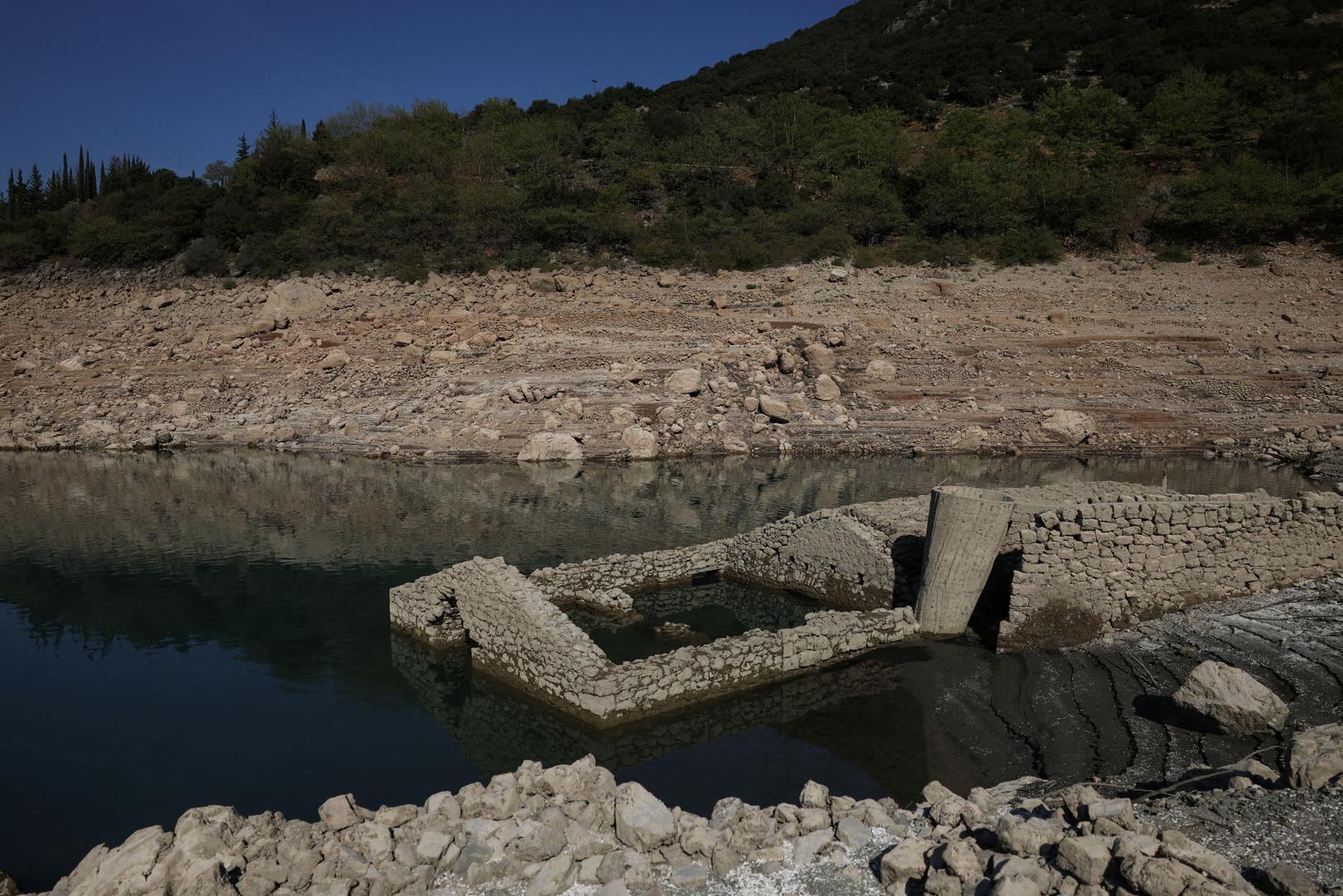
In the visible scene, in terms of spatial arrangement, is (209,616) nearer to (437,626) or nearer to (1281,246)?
(437,626)

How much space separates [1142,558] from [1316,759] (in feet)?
19.5

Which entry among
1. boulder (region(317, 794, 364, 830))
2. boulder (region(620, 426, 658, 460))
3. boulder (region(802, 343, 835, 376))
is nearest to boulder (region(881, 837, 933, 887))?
boulder (region(317, 794, 364, 830))

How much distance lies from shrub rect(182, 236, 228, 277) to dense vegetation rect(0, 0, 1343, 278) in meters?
0.17

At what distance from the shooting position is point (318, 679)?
12.4 m

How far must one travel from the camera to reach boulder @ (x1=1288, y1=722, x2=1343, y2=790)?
21.3 feet

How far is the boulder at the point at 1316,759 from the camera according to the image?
6.49 meters

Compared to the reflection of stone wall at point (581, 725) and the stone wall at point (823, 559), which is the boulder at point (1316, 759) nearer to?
the reflection of stone wall at point (581, 725)

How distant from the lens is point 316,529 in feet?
65.9

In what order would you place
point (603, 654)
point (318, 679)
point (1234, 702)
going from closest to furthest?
point (1234, 702), point (603, 654), point (318, 679)

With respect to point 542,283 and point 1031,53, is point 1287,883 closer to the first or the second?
point 542,283

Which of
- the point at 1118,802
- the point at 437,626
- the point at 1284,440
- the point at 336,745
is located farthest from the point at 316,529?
the point at 1284,440

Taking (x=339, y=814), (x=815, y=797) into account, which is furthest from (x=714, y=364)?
(x=339, y=814)

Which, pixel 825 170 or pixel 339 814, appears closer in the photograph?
pixel 339 814

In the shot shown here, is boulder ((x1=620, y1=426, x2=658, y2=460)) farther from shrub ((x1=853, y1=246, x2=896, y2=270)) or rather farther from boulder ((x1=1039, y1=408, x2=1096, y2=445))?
shrub ((x1=853, y1=246, x2=896, y2=270))
